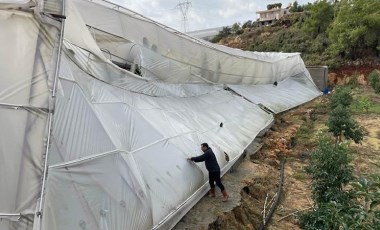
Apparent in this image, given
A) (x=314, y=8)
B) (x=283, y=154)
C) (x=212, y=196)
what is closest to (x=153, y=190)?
(x=212, y=196)

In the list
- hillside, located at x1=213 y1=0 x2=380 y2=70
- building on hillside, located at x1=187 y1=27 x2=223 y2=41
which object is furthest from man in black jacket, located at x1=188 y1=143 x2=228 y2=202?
building on hillside, located at x1=187 y1=27 x2=223 y2=41

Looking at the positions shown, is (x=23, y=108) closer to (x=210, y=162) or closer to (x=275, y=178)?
(x=210, y=162)

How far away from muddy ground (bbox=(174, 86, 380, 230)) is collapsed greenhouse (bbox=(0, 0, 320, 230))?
49 cm

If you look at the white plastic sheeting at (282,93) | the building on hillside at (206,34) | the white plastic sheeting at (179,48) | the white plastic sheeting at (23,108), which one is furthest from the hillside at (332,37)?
the white plastic sheeting at (23,108)

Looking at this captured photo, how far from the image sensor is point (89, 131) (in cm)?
614

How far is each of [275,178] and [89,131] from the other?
22.4 feet

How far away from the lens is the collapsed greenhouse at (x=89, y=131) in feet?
15.5

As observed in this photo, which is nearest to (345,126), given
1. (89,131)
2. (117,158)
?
(117,158)

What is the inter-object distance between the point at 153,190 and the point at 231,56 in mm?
13992

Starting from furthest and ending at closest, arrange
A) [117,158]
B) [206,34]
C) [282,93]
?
[206,34] → [282,93] → [117,158]

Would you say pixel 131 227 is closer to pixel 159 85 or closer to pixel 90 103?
pixel 90 103

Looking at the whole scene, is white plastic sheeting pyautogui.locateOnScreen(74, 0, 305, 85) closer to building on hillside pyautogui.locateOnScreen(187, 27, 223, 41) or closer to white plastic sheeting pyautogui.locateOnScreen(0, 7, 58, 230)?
white plastic sheeting pyautogui.locateOnScreen(0, 7, 58, 230)

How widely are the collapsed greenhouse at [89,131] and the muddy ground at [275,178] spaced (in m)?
0.49

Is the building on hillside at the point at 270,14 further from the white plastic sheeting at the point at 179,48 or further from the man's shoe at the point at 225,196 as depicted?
the man's shoe at the point at 225,196
